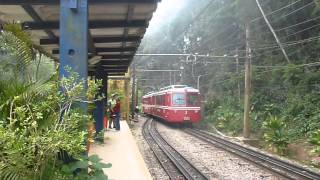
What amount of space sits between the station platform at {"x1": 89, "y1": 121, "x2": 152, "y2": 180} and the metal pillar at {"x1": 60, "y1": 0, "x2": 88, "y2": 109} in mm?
4151

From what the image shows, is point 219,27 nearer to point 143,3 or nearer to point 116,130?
point 116,130

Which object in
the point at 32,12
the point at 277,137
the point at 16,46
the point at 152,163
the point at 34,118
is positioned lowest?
the point at 152,163

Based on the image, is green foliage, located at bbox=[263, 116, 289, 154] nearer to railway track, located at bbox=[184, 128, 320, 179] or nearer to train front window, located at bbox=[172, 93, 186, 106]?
railway track, located at bbox=[184, 128, 320, 179]

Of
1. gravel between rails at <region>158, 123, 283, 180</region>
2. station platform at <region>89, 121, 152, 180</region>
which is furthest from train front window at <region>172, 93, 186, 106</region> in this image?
station platform at <region>89, 121, 152, 180</region>

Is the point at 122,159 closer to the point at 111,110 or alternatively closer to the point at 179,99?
the point at 111,110

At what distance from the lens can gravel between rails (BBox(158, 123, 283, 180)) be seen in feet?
44.6

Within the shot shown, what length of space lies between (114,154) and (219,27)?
29.1 m

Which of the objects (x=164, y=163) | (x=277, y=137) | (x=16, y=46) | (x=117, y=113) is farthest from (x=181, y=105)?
(x=16, y=46)

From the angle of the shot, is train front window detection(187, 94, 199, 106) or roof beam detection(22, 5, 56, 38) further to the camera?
train front window detection(187, 94, 199, 106)

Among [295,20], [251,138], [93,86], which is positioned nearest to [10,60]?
[93,86]

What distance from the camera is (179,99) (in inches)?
1216

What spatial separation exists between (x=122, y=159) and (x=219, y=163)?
5319 mm

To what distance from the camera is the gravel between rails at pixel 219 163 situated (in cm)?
1360

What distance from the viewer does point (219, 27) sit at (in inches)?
1577
